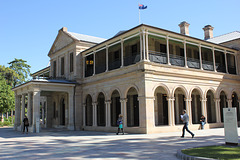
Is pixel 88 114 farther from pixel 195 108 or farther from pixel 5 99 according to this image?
pixel 5 99

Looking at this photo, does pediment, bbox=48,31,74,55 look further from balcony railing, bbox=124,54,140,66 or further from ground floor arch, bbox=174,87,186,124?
ground floor arch, bbox=174,87,186,124

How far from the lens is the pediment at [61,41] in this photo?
1053 inches

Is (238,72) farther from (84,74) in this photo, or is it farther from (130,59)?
(84,74)

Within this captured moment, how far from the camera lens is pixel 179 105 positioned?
2336cm

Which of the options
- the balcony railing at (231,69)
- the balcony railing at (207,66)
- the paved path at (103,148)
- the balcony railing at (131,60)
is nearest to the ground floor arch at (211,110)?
the balcony railing at (231,69)

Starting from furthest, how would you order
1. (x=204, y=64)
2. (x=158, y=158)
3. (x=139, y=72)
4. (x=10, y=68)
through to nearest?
(x=10, y=68), (x=204, y=64), (x=139, y=72), (x=158, y=158)

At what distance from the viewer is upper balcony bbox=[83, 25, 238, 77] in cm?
1892

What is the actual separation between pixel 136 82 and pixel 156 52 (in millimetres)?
3171

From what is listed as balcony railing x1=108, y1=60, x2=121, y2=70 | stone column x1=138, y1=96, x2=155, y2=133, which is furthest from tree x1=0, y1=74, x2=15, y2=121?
stone column x1=138, y1=96, x2=155, y2=133

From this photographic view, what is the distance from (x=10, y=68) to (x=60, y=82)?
34247 millimetres

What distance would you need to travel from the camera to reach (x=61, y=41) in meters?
28.2

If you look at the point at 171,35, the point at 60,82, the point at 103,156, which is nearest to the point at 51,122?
the point at 60,82

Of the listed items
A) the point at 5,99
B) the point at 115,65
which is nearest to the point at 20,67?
the point at 5,99

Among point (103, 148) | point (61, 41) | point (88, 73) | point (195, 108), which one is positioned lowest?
point (103, 148)
